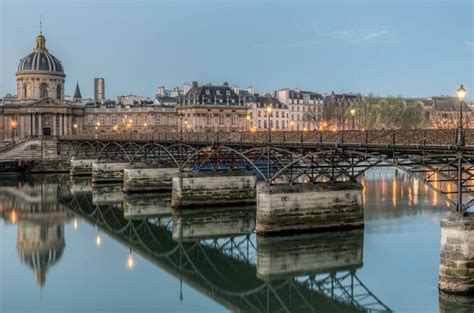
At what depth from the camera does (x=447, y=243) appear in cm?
2320

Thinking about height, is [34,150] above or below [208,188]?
above

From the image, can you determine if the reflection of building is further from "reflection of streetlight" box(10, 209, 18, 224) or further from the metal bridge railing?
the metal bridge railing

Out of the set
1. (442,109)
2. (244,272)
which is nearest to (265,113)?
(442,109)

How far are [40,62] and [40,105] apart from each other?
1553 cm

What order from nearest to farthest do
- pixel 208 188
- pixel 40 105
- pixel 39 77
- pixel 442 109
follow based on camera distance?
pixel 208 188
pixel 40 105
pixel 39 77
pixel 442 109

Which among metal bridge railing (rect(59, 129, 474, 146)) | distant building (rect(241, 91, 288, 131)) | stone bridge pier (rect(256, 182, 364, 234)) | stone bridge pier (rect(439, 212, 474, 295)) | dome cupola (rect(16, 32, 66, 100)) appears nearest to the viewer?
stone bridge pier (rect(439, 212, 474, 295))

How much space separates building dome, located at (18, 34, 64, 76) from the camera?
150m

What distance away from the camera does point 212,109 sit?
137 metres

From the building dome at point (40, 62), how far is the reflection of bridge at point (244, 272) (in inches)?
4412

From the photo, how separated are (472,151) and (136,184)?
4161cm

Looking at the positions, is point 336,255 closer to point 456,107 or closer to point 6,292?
point 6,292

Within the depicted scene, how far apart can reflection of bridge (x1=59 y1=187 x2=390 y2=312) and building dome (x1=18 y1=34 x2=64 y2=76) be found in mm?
112058

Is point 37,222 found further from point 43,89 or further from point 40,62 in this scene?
point 40,62

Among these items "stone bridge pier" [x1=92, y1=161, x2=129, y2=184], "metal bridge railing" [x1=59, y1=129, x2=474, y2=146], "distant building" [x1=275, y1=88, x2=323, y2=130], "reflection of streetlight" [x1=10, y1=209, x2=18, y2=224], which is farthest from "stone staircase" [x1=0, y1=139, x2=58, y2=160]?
"distant building" [x1=275, y1=88, x2=323, y2=130]
